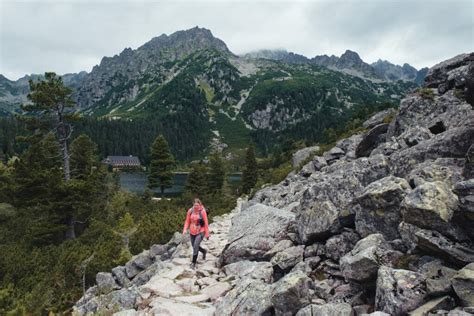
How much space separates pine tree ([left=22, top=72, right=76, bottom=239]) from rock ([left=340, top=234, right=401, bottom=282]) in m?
28.2

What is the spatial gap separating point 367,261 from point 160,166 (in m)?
56.5

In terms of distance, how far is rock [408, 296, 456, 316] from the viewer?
5.39m

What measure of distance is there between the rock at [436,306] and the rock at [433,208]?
155 cm

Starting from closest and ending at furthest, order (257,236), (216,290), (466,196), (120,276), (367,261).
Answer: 1. (466,196)
2. (367,261)
3. (216,290)
4. (257,236)
5. (120,276)

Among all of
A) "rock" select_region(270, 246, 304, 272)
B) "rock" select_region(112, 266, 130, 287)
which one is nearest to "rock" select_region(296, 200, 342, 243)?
"rock" select_region(270, 246, 304, 272)

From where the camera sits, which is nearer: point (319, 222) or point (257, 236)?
point (319, 222)

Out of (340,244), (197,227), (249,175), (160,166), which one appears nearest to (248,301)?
(340,244)

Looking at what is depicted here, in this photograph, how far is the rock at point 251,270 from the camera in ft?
32.0

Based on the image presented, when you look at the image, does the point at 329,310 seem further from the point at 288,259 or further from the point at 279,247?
the point at 279,247

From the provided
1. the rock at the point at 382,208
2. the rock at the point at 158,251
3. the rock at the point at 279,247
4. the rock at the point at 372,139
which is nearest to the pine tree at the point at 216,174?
the rock at the point at 158,251

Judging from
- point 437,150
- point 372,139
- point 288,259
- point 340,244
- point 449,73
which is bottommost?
point 288,259

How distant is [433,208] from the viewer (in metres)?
6.82

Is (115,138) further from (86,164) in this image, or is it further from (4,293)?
(4,293)

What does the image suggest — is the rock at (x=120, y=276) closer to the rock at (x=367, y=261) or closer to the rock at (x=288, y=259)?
the rock at (x=288, y=259)
